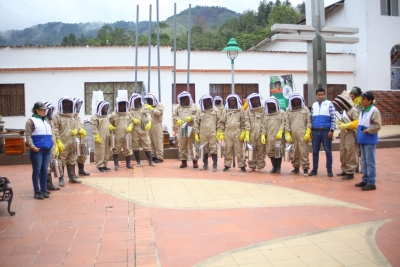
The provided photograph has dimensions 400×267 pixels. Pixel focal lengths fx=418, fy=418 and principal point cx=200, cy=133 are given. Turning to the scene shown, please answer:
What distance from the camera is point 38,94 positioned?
19.5 metres

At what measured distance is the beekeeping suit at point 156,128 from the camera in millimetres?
12117

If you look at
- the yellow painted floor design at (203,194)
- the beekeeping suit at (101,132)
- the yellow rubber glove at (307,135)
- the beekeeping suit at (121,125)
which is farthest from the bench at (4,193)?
the yellow rubber glove at (307,135)

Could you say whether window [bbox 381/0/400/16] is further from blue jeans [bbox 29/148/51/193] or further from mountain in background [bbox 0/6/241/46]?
mountain in background [bbox 0/6/241/46]

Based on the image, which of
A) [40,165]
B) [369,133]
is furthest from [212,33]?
[40,165]

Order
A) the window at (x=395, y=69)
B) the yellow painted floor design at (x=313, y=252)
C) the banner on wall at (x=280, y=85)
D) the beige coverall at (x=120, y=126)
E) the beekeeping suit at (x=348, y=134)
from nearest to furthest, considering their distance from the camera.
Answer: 1. the yellow painted floor design at (x=313, y=252)
2. the beekeeping suit at (x=348, y=134)
3. the beige coverall at (x=120, y=126)
4. the banner on wall at (x=280, y=85)
5. the window at (x=395, y=69)

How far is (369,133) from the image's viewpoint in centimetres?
764

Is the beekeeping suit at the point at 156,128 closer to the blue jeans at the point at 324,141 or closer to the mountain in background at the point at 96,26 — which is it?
the blue jeans at the point at 324,141

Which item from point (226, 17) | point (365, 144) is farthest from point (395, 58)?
point (226, 17)

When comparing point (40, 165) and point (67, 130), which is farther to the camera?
point (67, 130)

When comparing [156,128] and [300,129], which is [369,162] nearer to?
[300,129]

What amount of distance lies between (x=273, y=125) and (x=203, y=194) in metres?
2.90

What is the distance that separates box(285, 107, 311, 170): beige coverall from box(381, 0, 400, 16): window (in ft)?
50.0

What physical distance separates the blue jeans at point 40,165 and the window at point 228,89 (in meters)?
13.9

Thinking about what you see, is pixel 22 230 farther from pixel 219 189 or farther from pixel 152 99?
pixel 152 99
